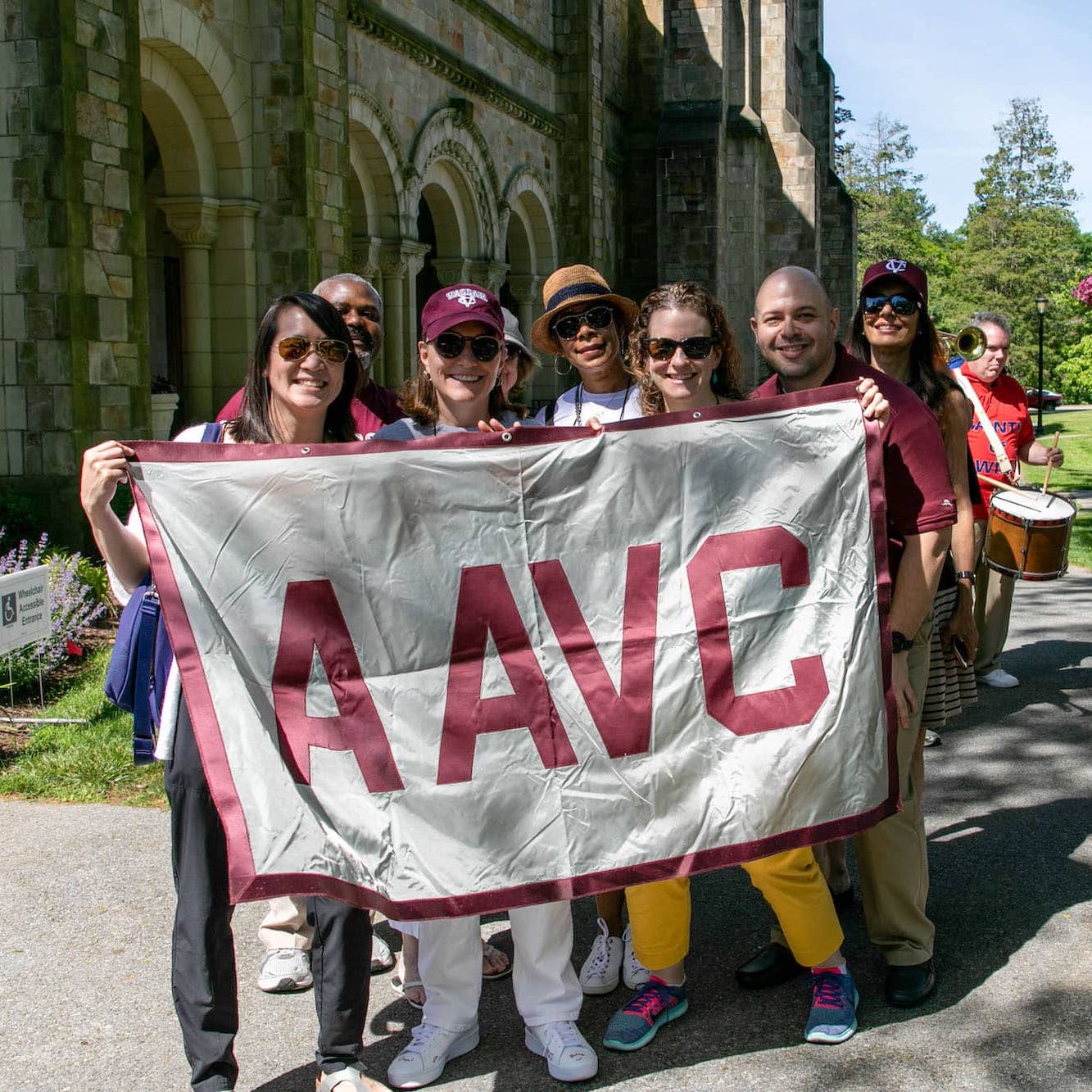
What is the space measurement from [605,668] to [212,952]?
3.95 ft

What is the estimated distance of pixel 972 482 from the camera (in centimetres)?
472

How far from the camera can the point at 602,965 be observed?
13.0 feet

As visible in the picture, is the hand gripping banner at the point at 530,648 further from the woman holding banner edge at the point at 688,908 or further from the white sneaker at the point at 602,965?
the white sneaker at the point at 602,965

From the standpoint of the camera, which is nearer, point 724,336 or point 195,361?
point 724,336

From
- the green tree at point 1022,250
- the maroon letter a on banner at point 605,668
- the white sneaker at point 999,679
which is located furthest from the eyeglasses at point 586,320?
the green tree at point 1022,250

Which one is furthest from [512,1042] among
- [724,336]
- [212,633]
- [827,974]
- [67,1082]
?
[724,336]

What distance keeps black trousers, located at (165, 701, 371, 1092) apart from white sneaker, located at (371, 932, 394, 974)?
1006mm

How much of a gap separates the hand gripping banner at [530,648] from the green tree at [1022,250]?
57669 millimetres

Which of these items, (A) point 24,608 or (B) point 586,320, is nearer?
(B) point 586,320

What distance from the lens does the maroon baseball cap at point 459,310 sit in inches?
145

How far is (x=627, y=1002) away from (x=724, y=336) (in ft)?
6.43

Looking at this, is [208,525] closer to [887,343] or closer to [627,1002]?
[627,1002]

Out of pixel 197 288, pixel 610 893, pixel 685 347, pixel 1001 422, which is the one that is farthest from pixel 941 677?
pixel 197 288

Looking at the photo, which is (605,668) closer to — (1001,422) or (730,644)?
(730,644)
